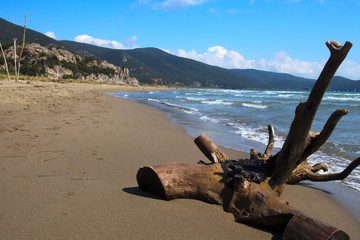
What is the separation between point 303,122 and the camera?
9.18 feet

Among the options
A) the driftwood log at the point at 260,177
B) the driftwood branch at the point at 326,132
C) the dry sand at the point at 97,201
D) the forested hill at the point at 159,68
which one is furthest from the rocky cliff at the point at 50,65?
the driftwood branch at the point at 326,132

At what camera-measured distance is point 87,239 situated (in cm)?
215

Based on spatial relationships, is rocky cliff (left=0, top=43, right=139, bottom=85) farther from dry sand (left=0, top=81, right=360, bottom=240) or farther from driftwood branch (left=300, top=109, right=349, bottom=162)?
driftwood branch (left=300, top=109, right=349, bottom=162)

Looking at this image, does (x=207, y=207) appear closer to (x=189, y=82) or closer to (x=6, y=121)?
(x=6, y=121)

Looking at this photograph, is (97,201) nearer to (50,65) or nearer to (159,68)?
(50,65)

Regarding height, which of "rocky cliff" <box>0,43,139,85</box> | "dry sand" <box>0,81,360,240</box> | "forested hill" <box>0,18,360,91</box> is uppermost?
"forested hill" <box>0,18,360,91</box>

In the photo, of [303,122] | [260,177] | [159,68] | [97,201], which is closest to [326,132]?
[303,122]

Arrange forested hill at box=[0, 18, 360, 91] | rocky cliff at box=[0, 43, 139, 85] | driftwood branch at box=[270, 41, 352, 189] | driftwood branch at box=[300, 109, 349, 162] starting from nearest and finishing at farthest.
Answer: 1. driftwood branch at box=[270, 41, 352, 189]
2. driftwood branch at box=[300, 109, 349, 162]
3. rocky cliff at box=[0, 43, 139, 85]
4. forested hill at box=[0, 18, 360, 91]

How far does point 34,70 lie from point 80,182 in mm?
58269

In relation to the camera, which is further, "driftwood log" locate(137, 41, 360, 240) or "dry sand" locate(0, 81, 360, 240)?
"driftwood log" locate(137, 41, 360, 240)

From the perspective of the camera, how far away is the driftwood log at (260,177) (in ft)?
8.36

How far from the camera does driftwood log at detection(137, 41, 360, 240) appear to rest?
2.55 m

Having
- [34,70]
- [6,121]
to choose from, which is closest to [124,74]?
[34,70]

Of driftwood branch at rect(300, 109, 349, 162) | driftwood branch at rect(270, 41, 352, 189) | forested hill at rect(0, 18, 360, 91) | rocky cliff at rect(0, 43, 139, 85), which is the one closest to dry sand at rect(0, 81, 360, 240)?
driftwood branch at rect(270, 41, 352, 189)
